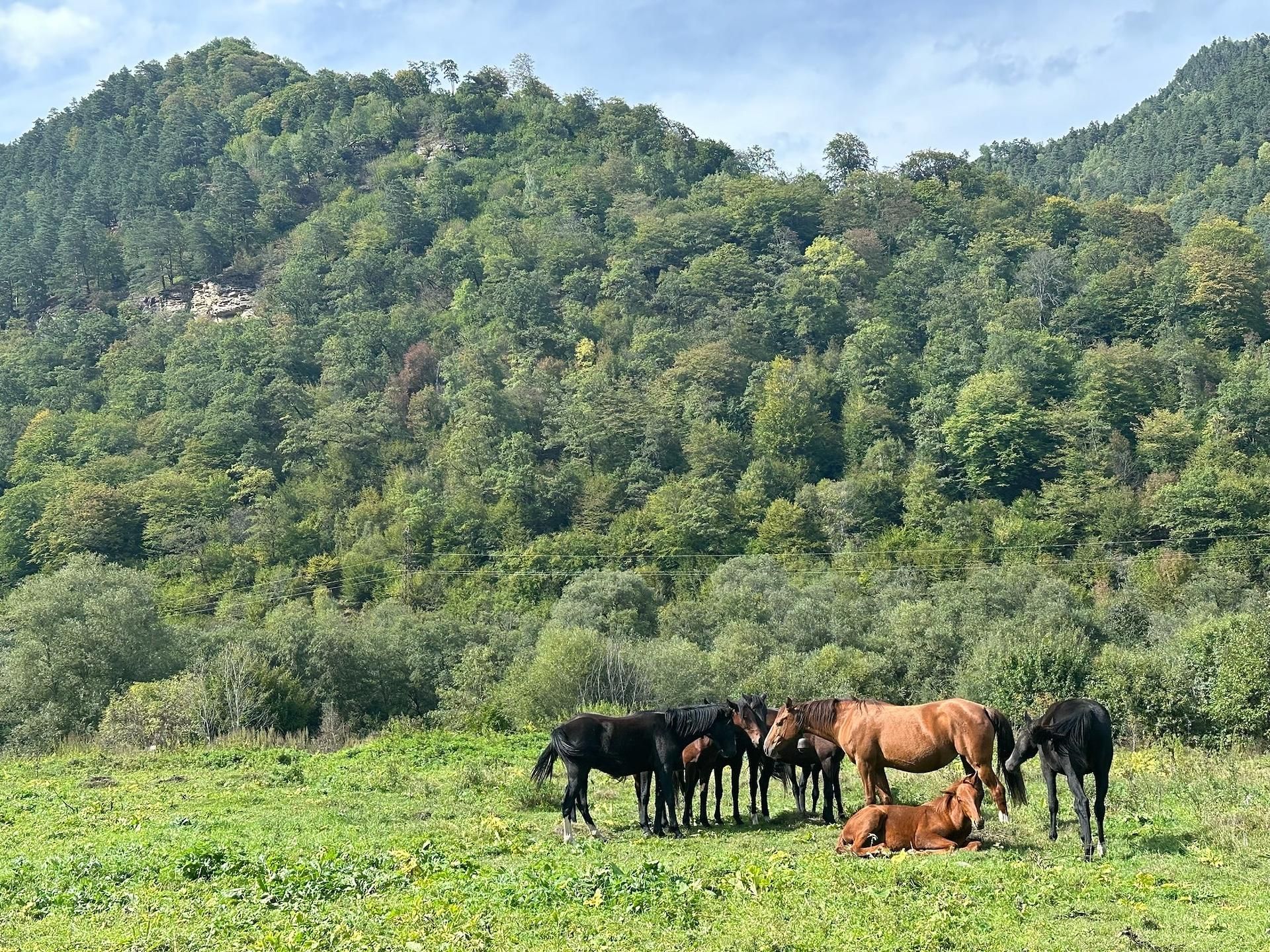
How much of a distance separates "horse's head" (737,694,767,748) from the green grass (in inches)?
54.0

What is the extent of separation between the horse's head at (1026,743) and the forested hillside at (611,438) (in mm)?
20240

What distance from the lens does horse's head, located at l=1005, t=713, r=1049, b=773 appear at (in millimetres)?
14602

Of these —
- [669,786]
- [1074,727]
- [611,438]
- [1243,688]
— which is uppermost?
[611,438]

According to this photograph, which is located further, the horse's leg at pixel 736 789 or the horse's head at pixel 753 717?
the horse's head at pixel 753 717

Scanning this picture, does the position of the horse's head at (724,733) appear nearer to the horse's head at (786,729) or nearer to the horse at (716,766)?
the horse at (716,766)

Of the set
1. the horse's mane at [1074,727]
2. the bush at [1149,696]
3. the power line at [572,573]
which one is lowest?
the bush at [1149,696]

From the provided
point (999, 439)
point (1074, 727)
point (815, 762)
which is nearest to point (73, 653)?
point (815, 762)

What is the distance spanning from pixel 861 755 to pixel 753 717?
275cm

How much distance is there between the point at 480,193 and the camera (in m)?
168

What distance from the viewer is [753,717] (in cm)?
1880

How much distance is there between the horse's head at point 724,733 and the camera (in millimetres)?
17297

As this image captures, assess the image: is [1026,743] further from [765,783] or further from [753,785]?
[765,783]

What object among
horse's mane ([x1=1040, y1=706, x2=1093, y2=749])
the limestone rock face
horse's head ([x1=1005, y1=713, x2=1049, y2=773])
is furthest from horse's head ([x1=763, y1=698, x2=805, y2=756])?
the limestone rock face

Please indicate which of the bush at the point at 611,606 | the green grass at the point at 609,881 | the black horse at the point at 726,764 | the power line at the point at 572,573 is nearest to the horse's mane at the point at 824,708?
the black horse at the point at 726,764
